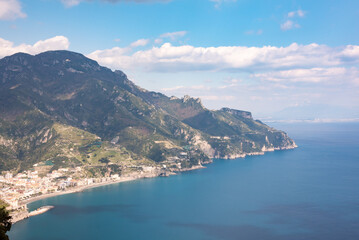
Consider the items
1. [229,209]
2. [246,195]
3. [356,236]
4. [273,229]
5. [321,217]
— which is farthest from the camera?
[246,195]

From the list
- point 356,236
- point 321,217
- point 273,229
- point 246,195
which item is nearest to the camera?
point 356,236

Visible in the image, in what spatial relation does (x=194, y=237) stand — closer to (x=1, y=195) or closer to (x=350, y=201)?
(x=350, y=201)

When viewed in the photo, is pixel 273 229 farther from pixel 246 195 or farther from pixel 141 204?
pixel 141 204

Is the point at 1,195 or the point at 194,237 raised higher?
the point at 1,195

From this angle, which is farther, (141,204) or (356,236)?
(141,204)

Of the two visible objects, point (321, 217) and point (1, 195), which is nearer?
point (321, 217)

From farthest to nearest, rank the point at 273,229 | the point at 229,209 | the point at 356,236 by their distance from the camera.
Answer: the point at 229,209, the point at 273,229, the point at 356,236

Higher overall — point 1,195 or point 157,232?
point 1,195

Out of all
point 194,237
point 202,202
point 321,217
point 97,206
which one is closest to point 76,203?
point 97,206

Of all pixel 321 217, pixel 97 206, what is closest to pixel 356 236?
pixel 321 217
